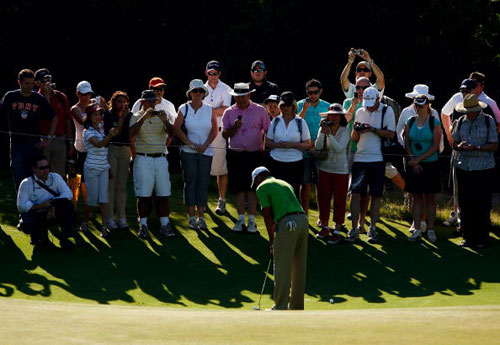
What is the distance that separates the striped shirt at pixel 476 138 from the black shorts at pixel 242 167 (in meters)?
2.79

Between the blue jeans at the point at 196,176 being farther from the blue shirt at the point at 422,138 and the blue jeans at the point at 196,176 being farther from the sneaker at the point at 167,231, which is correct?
the blue shirt at the point at 422,138

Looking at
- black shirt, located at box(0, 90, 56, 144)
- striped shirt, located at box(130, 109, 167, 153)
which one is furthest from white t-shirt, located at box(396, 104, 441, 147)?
black shirt, located at box(0, 90, 56, 144)

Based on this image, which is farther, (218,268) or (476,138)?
(476,138)

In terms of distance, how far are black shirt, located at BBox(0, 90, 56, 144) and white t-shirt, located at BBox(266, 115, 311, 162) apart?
3.09m

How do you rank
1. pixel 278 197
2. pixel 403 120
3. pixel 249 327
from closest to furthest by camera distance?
pixel 249 327, pixel 278 197, pixel 403 120

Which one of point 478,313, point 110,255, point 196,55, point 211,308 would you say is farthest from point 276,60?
point 478,313

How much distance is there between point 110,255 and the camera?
1391 cm

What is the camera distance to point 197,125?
49.3ft

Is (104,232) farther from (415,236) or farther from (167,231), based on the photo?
(415,236)

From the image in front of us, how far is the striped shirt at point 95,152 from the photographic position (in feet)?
48.5

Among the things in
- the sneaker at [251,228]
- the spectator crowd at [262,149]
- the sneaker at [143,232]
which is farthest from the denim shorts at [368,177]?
the sneaker at [143,232]

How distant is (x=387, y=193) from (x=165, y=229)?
4.89 metres

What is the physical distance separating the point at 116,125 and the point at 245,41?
7728mm

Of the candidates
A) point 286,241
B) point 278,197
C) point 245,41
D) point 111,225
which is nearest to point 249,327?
point 286,241
